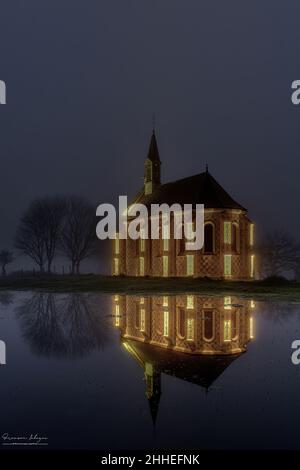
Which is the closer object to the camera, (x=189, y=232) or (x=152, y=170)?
(x=189, y=232)

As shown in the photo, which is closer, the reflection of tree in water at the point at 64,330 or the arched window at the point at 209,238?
the reflection of tree in water at the point at 64,330

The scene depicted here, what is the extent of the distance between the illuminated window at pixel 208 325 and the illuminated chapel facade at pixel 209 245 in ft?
95.6

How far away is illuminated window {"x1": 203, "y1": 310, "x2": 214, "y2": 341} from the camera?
1366 centimetres

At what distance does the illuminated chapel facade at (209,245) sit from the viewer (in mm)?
49000

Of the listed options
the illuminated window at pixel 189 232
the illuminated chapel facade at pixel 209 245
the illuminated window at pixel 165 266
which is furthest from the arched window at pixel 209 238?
the illuminated window at pixel 165 266

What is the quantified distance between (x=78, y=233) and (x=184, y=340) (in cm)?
6764

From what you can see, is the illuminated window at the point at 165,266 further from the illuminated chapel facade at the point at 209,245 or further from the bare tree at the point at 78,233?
the bare tree at the point at 78,233

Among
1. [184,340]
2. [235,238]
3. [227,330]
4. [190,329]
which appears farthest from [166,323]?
[235,238]

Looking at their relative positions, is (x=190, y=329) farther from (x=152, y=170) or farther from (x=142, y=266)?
(x=152, y=170)

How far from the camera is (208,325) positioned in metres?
15.9

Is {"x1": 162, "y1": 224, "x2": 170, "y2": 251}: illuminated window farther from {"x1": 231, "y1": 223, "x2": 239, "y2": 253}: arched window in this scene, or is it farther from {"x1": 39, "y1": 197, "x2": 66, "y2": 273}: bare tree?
{"x1": 39, "y1": 197, "x2": 66, "y2": 273}: bare tree

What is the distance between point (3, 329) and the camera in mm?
15664

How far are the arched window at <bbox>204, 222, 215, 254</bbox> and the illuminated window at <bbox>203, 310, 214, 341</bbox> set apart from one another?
29601 millimetres

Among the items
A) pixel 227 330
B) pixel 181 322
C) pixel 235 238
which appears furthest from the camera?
pixel 235 238
